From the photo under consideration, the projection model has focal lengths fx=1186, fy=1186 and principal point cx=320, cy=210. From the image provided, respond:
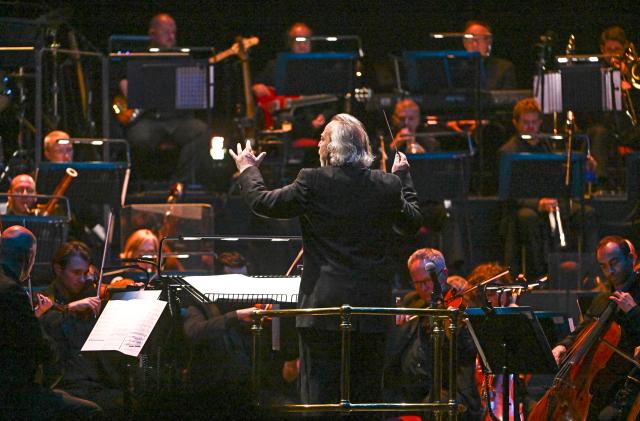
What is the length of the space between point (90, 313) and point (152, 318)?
4.57 ft

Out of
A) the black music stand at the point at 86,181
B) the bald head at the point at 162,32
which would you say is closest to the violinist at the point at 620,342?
the black music stand at the point at 86,181

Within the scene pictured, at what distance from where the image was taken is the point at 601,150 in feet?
35.1

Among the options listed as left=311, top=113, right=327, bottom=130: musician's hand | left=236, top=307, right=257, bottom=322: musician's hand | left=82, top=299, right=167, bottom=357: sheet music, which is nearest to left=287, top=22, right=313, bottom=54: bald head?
left=311, top=113, right=327, bottom=130: musician's hand

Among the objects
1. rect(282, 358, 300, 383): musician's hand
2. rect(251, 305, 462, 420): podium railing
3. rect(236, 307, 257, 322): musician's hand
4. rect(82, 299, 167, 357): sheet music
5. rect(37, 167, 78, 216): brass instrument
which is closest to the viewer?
rect(251, 305, 462, 420): podium railing

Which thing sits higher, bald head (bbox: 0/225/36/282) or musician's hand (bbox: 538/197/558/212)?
bald head (bbox: 0/225/36/282)

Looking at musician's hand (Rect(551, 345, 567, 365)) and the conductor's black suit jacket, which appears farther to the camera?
musician's hand (Rect(551, 345, 567, 365))

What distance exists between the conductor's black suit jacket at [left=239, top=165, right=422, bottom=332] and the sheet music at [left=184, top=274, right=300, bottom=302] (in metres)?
0.40

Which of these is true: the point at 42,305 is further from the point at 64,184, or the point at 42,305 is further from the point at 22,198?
the point at 64,184

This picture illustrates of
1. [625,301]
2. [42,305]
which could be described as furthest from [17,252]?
[625,301]

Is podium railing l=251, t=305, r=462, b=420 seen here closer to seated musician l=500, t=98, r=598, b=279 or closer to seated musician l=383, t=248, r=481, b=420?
seated musician l=383, t=248, r=481, b=420

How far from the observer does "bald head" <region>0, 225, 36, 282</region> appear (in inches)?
235

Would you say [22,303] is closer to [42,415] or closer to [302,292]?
[42,415]

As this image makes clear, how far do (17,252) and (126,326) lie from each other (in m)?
0.69

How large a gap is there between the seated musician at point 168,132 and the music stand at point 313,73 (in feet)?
3.69
